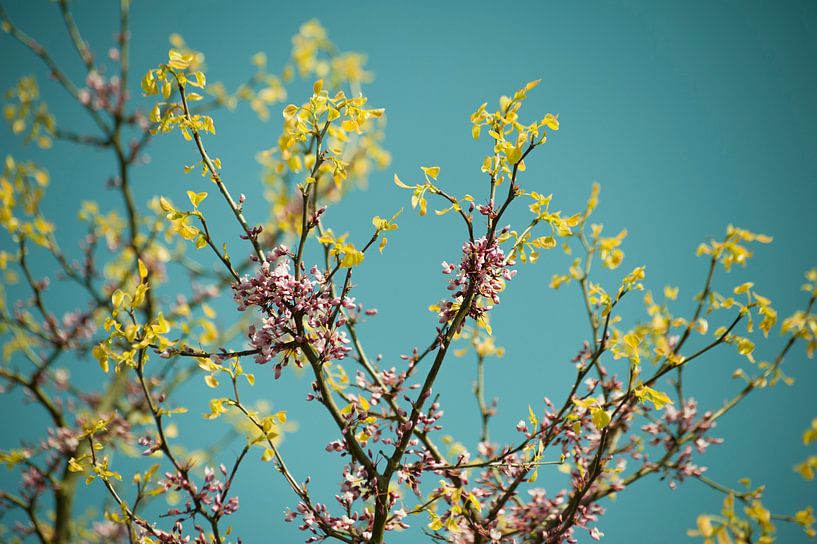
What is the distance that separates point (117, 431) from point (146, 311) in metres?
1.15

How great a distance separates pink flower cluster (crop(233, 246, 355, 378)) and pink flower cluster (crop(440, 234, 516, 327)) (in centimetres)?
45

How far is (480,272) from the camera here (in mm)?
1964

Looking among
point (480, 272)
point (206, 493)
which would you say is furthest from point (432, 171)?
point (206, 493)

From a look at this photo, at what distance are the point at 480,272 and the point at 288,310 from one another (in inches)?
30.1

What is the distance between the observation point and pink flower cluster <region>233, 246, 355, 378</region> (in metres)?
1.88

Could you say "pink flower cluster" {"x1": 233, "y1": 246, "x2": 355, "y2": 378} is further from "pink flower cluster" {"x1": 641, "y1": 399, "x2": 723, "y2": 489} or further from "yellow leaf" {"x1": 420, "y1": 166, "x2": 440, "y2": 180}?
"pink flower cluster" {"x1": 641, "y1": 399, "x2": 723, "y2": 489}

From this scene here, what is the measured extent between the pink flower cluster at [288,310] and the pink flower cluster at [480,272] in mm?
453

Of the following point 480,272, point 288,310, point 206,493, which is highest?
point 480,272

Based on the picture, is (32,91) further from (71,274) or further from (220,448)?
(220,448)

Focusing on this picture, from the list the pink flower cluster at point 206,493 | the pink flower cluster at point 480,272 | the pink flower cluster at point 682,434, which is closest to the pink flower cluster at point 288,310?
the pink flower cluster at point 480,272

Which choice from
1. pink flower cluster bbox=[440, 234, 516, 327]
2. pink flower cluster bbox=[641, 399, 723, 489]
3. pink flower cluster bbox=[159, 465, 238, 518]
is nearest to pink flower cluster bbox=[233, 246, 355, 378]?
pink flower cluster bbox=[440, 234, 516, 327]

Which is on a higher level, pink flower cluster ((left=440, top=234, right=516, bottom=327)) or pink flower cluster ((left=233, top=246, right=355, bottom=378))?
pink flower cluster ((left=440, top=234, right=516, bottom=327))

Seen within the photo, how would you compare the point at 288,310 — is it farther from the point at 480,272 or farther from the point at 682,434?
the point at 682,434

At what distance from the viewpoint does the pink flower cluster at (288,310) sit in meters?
1.88
